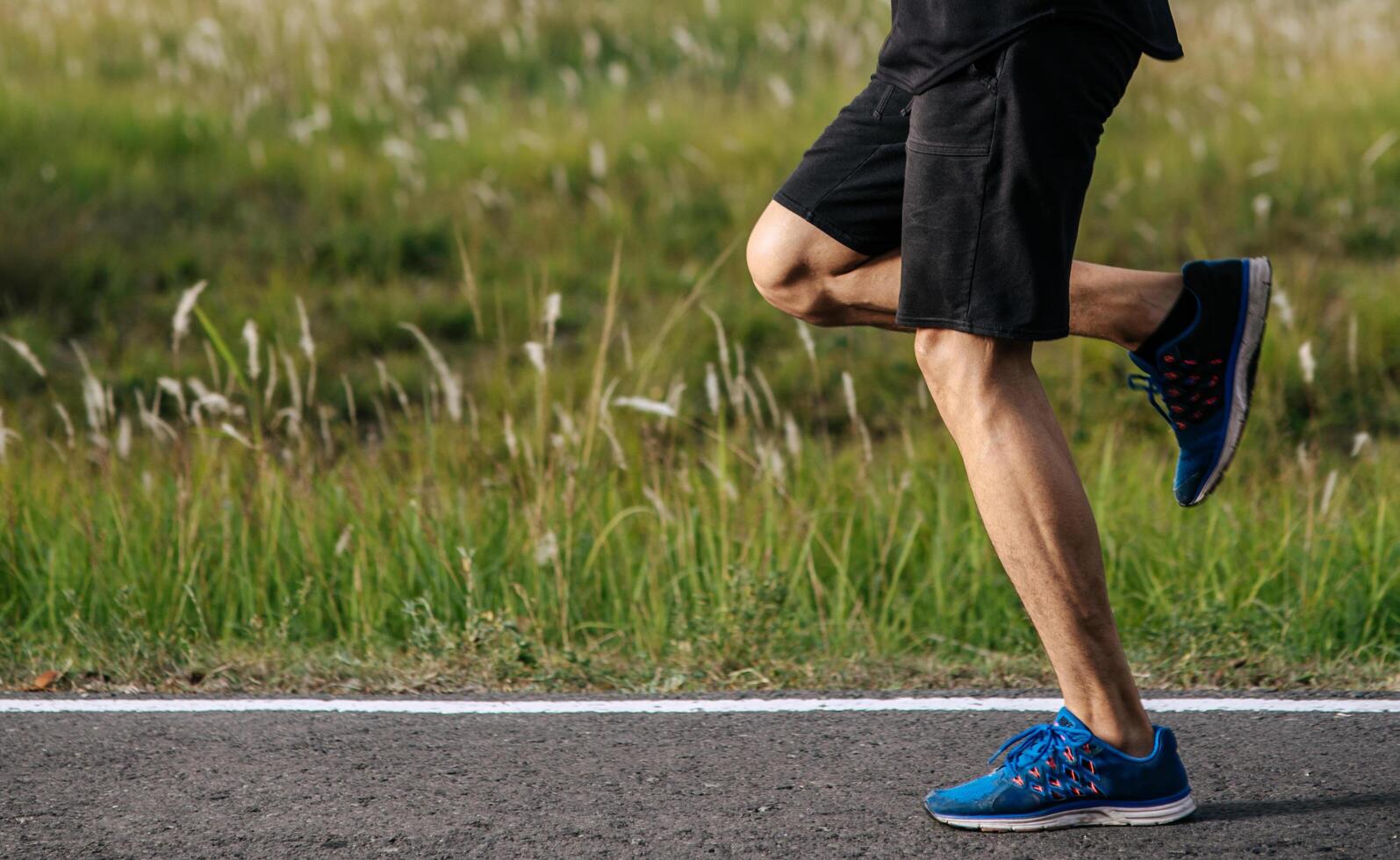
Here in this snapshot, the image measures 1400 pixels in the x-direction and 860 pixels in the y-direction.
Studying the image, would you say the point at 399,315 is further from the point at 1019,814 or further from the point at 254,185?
the point at 1019,814

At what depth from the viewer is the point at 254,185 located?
9.77 meters

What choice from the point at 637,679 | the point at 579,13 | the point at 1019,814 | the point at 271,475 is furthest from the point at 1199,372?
the point at 579,13

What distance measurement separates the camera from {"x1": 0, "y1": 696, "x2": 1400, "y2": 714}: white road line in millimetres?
3568

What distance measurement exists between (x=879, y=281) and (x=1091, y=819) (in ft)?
3.43

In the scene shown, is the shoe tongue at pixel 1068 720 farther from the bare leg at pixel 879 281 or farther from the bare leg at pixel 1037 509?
the bare leg at pixel 879 281

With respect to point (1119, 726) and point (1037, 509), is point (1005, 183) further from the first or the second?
point (1119, 726)

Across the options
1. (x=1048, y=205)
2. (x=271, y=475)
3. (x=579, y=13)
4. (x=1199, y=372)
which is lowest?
(x=271, y=475)

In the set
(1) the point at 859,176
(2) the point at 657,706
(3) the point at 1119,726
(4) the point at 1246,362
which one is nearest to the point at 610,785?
(2) the point at 657,706

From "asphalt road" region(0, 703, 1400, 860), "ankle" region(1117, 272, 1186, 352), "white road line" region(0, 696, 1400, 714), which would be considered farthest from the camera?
"white road line" region(0, 696, 1400, 714)

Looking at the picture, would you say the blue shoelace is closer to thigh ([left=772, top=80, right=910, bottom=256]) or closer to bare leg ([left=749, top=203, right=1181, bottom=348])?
bare leg ([left=749, top=203, right=1181, bottom=348])

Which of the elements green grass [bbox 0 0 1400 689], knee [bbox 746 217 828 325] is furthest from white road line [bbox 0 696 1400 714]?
knee [bbox 746 217 828 325]

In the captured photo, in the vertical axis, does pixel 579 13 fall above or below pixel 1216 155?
above

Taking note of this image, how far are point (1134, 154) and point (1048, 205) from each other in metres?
7.34

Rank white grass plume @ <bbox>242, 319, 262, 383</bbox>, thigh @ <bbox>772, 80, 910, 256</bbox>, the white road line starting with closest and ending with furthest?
1. thigh @ <bbox>772, 80, 910, 256</bbox>
2. the white road line
3. white grass plume @ <bbox>242, 319, 262, 383</bbox>
